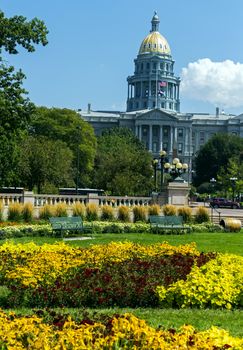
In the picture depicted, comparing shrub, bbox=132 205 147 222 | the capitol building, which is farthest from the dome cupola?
shrub, bbox=132 205 147 222

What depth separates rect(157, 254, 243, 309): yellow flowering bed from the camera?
11789 mm

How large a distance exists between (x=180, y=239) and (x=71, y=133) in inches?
2556

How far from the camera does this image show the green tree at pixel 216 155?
119312 millimetres

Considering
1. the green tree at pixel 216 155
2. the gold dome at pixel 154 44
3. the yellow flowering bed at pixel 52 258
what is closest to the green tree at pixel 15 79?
the yellow flowering bed at pixel 52 258

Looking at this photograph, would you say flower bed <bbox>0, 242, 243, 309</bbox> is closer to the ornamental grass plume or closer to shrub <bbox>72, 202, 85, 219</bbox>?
the ornamental grass plume

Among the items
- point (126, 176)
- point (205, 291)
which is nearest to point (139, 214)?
point (205, 291)

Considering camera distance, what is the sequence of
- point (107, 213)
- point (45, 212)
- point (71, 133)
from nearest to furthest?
1. point (45, 212)
2. point (107, 213)
3. point (71, 133)

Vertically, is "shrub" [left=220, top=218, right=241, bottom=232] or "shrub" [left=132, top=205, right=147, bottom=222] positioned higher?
"shrub" [left=132, top=205, right=147, bottom=222]

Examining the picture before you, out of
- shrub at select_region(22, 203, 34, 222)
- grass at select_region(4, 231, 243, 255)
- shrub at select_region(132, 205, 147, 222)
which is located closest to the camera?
grass at select_region(4, 231, 243, 255)

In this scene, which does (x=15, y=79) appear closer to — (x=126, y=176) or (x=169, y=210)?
(x=169, y=210)

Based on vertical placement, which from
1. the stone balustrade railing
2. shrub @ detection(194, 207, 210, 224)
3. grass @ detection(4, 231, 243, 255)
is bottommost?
grass @ detection(4, 231, 243, 255)

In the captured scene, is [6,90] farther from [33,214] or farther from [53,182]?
[53,182]

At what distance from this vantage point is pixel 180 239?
86.2 ft

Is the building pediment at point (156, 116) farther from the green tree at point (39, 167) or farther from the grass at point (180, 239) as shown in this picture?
the grass at point (180, 239)
